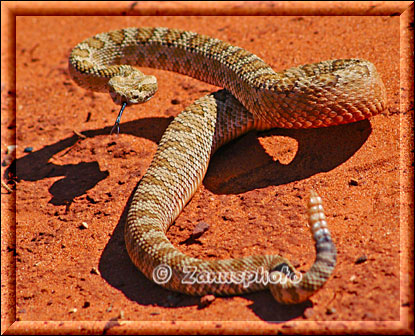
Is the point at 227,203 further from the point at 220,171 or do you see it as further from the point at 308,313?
the point at 308,313

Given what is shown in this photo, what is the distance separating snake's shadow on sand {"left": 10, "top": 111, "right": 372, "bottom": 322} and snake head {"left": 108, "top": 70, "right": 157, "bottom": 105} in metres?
0.66

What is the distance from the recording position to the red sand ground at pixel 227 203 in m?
3.46

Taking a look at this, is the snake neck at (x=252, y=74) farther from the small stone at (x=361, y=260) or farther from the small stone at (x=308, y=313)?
the small stone at (x=308, y=313)

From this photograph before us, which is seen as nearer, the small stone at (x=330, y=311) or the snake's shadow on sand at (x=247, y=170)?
the small stone at (x=330, y=311)

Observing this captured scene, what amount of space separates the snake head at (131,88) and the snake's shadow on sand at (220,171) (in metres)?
0.66

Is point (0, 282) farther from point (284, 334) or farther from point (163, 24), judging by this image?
point (163, 24)

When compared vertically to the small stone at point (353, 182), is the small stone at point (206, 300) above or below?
below

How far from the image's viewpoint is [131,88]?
18.5 ft

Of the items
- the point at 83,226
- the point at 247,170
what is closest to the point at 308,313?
the point at 247,170

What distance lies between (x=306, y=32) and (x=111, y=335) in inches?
213

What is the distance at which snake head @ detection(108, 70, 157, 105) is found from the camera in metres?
5.54

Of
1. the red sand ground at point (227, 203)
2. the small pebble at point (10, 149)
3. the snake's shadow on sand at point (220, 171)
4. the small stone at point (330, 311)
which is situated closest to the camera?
the small stone at point (330, 311)

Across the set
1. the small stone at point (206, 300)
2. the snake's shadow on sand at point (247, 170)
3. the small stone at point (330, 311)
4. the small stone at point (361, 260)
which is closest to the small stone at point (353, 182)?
the snake's shadow on sand at point (247, 170)

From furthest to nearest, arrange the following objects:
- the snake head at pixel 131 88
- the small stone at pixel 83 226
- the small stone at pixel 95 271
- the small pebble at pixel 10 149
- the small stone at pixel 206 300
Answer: the small pebble at pixel 10 149 < the snake head at pixel 131 88 < the small stone at pixel 83 226 < the small stone at pixel 95 271 < the small stone at pixel 206 300
